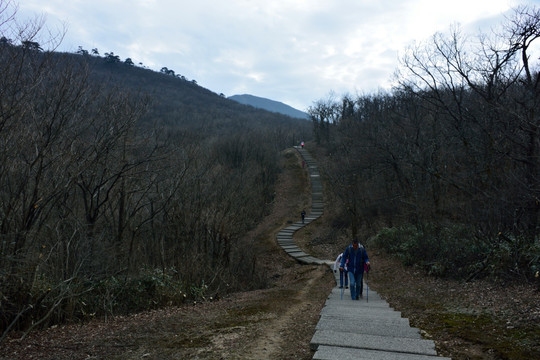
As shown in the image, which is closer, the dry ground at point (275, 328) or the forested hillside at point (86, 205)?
the dry ground at point (275, 328)

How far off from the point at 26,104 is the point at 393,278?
38.0 feet

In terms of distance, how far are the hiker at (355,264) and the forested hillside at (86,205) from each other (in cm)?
371

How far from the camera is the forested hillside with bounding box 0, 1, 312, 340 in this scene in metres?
6.69

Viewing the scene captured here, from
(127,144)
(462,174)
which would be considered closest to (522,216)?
(462,174)

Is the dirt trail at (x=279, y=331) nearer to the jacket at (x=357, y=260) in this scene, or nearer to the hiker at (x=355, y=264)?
the hiker at (x=355, y=264)

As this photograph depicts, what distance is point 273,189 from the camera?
34.4 m

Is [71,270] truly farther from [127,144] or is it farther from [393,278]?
[393,278]

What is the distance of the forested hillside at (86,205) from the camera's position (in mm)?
6688

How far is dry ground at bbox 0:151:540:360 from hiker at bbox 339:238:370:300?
Answer: 894mm

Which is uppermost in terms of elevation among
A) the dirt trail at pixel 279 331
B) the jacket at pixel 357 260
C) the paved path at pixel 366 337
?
the jacket at pixel 357 260

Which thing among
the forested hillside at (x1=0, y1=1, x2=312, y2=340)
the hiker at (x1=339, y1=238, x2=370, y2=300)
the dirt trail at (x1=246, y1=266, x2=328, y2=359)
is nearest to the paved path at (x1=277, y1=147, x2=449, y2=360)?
the dirt trail at (x1=246, y1=266, x2=328, y2=359)

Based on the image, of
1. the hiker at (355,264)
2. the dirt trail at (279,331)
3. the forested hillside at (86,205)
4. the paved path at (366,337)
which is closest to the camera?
the paved path at (366,337)

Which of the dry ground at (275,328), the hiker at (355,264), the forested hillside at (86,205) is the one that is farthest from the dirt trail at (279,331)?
the forested hillside at (86,205)

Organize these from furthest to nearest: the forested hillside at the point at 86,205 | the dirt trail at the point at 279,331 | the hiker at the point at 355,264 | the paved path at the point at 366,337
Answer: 1. the hiker at the point at 355,264
2. the forested hillside at the point at 86,205
3. the dirt trail at the point at 279,331
4. the paved path at the point at 366,337
